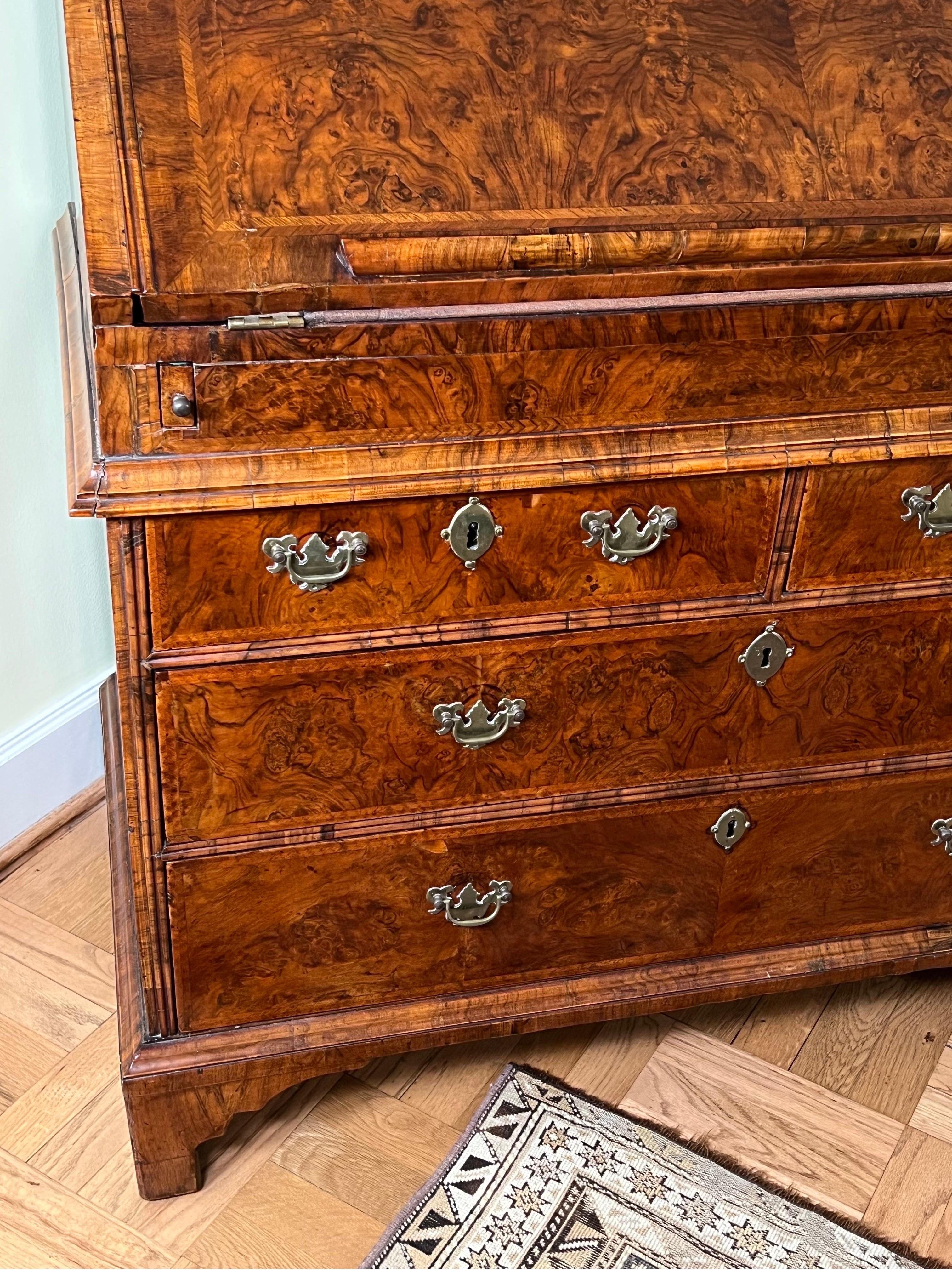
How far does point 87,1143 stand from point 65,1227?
0.11 meters

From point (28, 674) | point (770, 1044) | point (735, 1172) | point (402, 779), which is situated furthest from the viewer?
point (28, 674)

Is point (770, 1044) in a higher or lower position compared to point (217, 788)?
lower

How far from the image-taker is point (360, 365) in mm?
1179

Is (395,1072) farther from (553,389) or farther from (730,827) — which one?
(553,389)

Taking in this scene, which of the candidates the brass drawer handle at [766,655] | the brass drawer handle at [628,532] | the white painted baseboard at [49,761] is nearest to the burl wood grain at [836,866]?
the brass drawer handle at [766,655]

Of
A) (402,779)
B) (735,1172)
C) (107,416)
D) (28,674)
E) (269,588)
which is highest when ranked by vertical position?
(107,416)

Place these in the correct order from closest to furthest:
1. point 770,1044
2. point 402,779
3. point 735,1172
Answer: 1. point 402,779
2. point 735,1172
3. point 770,1044

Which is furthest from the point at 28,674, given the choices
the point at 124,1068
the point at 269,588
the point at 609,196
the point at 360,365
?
the point at 609,196

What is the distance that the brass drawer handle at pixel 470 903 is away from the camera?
4.85 ft

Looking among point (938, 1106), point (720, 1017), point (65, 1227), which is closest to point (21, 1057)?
point (65, 1227)

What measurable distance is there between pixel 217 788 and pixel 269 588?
0.75ft

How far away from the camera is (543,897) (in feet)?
5.02

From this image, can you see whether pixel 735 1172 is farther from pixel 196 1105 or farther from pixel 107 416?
pixel 107 416

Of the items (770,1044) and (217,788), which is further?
(770,1044)
